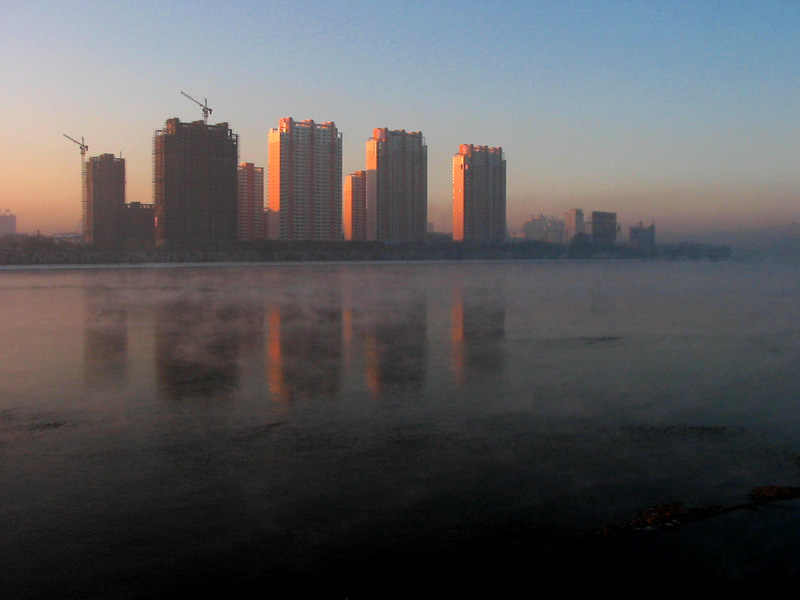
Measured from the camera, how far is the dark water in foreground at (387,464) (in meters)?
3.84

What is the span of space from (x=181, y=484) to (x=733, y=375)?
7433 millimetres

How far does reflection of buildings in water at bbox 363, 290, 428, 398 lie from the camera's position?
8578 millimetres

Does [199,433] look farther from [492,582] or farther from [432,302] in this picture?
[432,302]

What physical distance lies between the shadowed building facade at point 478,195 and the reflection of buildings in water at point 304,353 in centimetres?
9174

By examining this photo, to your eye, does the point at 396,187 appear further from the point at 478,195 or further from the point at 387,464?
the point at 387,464

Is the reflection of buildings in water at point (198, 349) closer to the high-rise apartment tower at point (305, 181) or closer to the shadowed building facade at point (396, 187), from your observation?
the high-rise apartment tower at point (305, 181)

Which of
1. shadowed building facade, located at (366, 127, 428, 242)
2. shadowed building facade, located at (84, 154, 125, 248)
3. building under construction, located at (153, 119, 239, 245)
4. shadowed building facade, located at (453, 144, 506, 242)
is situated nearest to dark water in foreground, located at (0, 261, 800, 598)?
building under construction, located at (153, 119, 239, 245)

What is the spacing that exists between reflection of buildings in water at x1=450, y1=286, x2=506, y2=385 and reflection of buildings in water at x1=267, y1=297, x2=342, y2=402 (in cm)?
175

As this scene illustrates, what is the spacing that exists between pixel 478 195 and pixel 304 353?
100878mm

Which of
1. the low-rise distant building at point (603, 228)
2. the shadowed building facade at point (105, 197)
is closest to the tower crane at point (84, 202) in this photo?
the shadowed building facade at point (105, 197)

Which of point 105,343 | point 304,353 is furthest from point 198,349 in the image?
point 105,343

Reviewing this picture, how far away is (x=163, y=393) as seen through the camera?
8.05 meters

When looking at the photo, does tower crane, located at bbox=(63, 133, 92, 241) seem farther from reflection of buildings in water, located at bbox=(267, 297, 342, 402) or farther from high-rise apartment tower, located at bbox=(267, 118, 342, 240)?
reflection of buildings in water, located at bbox=(267, 297, 342, 402)

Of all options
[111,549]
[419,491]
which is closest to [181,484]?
[111,549]
